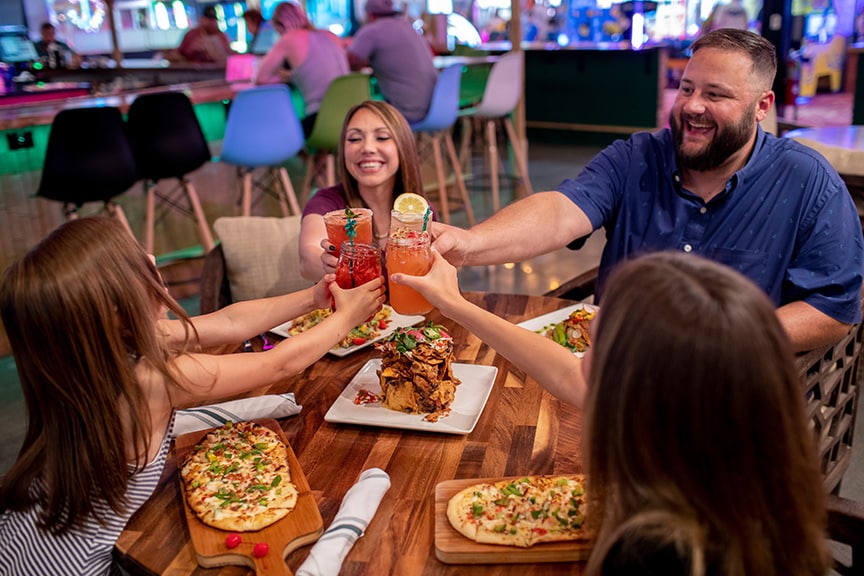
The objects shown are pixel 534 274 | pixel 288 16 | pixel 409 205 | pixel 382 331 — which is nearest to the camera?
pixel 409 205

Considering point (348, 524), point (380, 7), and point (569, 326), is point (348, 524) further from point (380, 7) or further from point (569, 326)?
point (380, 7)

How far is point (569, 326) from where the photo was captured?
1970mm

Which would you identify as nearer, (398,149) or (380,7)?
(398,149)

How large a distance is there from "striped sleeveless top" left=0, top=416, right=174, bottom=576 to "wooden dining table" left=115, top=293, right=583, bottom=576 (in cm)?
4

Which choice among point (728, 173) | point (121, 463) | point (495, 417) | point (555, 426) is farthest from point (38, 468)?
point (728, 173)

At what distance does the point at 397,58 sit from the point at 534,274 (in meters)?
1.76

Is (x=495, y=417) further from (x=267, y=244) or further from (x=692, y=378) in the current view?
(x=267, y=244)

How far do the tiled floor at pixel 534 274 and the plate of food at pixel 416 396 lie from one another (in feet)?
5.74

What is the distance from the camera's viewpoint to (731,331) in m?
0.93

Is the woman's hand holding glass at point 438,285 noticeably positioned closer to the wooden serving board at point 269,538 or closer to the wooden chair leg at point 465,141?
the wooden serving board at point 269,538

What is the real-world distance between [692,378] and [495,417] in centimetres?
74

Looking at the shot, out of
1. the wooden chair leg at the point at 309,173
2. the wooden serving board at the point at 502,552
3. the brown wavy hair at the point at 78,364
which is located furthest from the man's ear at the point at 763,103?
the wooden chair leg at the point at 309,173

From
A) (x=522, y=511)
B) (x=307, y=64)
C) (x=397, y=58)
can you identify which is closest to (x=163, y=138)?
(x=307, y=64)

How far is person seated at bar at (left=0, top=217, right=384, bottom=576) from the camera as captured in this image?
52.8 inches
